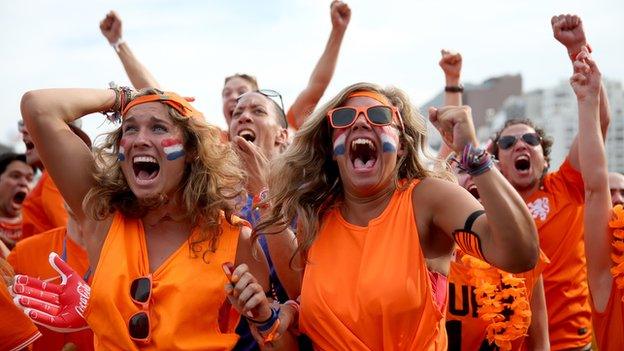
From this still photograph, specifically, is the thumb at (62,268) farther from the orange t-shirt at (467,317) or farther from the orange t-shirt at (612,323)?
the orange t-shirt at (612,323)

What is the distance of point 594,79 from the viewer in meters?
4.14

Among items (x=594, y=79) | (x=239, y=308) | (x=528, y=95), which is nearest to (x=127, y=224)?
(x=239, y=308)

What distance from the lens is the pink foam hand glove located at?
340 cm

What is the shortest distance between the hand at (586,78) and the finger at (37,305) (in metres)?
2.47

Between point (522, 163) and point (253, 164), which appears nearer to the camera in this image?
point (253, 164)

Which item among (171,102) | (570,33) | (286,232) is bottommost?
(286,232)

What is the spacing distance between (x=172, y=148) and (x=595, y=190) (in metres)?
2.15

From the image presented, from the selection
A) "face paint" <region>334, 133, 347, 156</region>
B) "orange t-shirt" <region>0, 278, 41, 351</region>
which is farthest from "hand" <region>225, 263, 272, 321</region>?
"orange t-shirt" <region>0, 278, 41, 351</region>

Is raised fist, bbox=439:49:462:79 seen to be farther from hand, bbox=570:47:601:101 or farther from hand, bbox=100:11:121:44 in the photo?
hand, bbox=100:11:121:44

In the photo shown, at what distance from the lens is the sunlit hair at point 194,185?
3.31 m

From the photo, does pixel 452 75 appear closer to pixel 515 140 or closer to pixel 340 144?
pixel 515 140

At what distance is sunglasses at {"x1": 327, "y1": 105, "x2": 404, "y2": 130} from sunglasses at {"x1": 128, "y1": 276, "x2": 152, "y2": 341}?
0.89 meters

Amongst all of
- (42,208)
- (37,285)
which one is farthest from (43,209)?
(37,285)

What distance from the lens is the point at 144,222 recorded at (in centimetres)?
340
